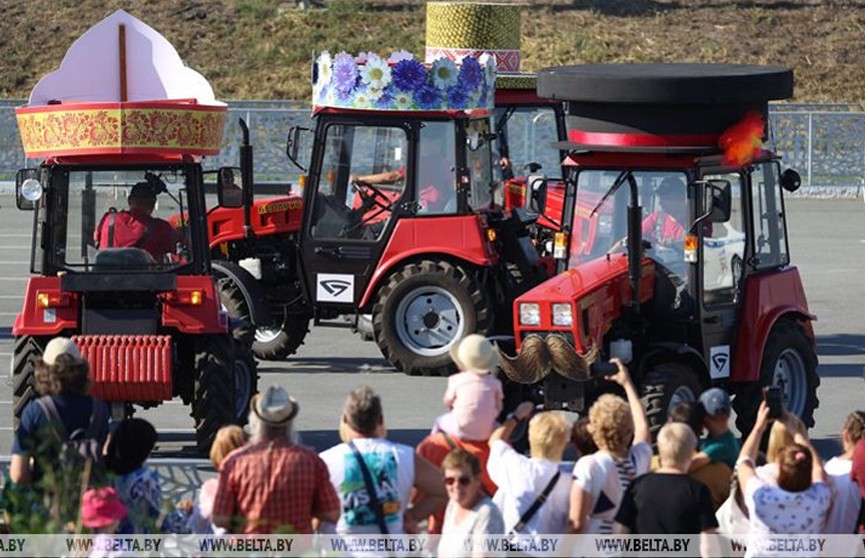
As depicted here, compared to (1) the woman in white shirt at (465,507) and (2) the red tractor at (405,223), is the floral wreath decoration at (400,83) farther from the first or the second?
(1) the woman in white shirt at (465,507)

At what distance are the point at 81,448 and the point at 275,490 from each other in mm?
1080

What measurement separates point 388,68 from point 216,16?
27.1 meters

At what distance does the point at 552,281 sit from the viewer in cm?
1291

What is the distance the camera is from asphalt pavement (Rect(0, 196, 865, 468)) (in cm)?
1408

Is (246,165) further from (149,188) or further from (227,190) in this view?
(149,188)

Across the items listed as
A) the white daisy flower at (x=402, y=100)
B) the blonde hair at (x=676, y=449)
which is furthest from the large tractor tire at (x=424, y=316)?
the blonde hair at (x=676, y=449)

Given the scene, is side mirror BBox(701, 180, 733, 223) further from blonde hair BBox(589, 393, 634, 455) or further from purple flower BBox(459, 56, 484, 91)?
blonde hair BBox(589, 393, 634, 455)

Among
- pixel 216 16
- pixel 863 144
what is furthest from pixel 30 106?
pixel 216 16

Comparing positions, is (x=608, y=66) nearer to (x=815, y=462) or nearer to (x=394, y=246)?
(x=394, y=246)

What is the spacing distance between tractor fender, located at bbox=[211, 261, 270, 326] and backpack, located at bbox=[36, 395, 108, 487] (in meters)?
6.93

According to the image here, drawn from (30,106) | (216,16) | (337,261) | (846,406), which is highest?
(216,16)

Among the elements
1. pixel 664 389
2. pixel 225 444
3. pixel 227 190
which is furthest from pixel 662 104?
pixel 225 444

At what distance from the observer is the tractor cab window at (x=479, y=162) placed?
1653 centimetres

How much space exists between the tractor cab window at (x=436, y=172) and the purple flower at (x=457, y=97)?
0.18 m
